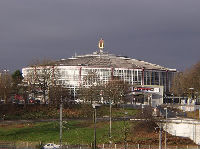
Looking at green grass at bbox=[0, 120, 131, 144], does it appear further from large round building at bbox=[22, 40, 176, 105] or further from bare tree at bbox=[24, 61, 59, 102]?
large round building at bbox=[22, 40, 176, 105]

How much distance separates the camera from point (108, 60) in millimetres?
192750

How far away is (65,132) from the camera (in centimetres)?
7669

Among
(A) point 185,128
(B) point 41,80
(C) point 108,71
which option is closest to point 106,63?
(C) point 108,71

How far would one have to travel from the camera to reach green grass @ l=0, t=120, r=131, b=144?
7069 cm

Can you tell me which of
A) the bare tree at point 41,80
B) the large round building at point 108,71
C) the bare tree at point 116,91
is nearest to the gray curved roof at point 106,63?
the large round building at point 108,71

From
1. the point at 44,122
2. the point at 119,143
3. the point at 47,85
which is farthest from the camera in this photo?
the point at 47,85

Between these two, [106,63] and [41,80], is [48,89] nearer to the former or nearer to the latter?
[41,80]

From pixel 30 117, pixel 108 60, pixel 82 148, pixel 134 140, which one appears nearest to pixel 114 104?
pixel 30 117

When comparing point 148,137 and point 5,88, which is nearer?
point 148,137

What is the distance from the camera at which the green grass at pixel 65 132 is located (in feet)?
232

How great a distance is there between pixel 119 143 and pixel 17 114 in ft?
129

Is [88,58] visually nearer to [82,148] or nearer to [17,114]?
[17,114]

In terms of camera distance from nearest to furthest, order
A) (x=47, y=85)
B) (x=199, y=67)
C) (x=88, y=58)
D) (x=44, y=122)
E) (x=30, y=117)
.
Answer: (x=44, y=122)
(x=30, y=117)
(x=47, y=85)
(x=199, y=67)
(x=88, y=58)

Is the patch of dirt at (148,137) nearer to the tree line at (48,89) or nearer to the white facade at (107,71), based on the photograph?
the tree line at (48,89)
